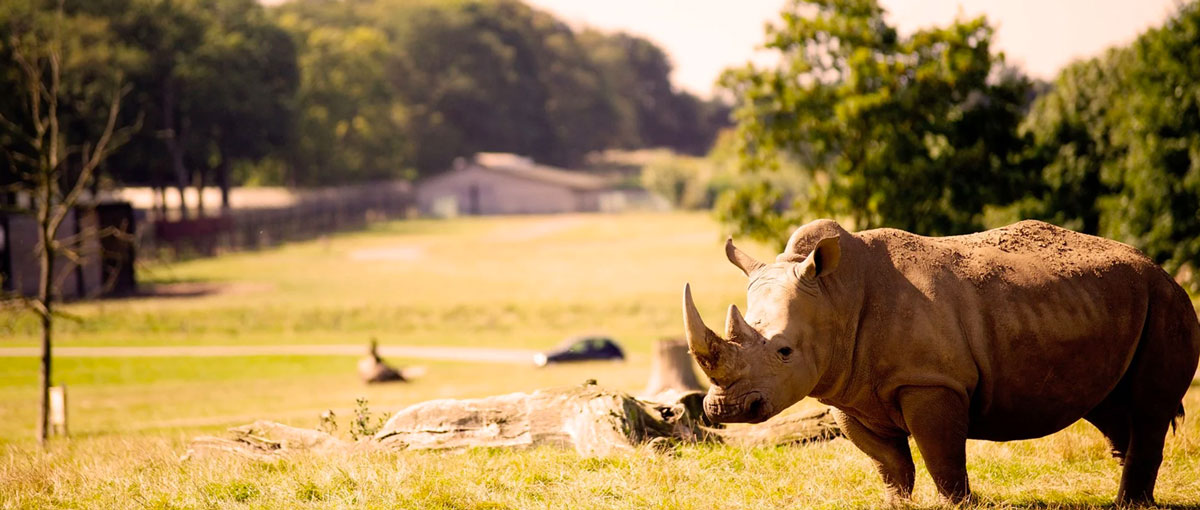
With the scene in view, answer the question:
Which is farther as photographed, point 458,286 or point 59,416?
point 458,286

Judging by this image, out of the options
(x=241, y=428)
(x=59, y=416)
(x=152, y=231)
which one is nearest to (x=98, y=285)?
(x=152, y=231)

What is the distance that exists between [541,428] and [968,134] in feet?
70.2

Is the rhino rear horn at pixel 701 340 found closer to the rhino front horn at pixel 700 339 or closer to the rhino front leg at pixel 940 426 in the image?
the rhino front horn at pixel 700 339

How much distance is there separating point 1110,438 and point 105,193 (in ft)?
268

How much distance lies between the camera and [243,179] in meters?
124

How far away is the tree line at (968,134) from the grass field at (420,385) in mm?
7673

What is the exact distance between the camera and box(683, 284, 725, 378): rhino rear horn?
7.97m

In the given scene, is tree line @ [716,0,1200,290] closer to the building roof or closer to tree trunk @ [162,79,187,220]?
tree trunk @ [162,79,187,220]

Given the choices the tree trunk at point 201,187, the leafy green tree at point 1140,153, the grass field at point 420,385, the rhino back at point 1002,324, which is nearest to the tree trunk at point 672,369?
the grass field at point 420,385

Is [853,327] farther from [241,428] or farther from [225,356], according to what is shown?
[225,356]

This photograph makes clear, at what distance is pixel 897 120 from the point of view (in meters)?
30.2

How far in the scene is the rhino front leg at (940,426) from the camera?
28.6 feet

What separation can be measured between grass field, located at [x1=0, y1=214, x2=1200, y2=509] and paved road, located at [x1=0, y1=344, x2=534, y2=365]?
4.56 ft

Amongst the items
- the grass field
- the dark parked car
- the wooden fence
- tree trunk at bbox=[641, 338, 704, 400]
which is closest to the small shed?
the wooden fence
